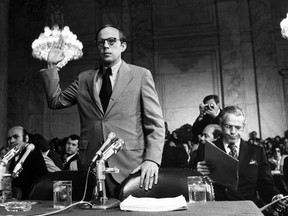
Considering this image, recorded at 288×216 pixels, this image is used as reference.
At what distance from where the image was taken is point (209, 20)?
36.5ft

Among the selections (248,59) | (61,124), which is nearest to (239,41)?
(248,59)

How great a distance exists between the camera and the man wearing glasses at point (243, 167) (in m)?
2.66

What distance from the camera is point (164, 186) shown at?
1924 millimetres

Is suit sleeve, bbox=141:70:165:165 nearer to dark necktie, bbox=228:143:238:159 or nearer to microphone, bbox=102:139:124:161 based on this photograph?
microphone, bbox=102:139:124:161

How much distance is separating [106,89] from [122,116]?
199mm

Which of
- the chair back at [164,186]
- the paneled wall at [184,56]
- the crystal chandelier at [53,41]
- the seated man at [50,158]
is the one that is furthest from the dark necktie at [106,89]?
the paneled wall at [184,56]

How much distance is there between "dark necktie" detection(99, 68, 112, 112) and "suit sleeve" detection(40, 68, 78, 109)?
8.0 inches

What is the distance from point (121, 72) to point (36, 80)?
9.81 m

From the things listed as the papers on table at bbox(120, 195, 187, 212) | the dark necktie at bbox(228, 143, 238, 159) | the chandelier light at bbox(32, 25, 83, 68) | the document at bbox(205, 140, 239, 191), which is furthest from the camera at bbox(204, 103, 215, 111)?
the chandelier light at bbox(32, 25, 83, 68)

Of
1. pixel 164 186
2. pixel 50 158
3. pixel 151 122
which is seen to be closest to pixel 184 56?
pixel 50 158

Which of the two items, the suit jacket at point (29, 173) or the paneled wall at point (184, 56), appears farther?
the paneled wall at point (184, 56)

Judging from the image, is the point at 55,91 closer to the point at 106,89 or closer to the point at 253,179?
the point at 106,89

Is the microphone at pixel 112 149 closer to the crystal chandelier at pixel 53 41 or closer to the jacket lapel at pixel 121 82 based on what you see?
the jacket lapel at pixel 121 82

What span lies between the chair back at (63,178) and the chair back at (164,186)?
294 mm
